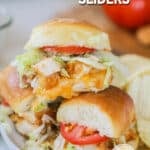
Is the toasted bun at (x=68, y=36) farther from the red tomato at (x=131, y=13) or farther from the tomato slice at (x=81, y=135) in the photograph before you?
the red tomato at (x=131, y=13)

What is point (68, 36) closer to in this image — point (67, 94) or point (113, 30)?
point (67, 94)

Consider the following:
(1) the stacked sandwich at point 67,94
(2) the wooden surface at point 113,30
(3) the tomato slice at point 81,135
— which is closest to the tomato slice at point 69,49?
(1) the stacked sandwich at point 67,94

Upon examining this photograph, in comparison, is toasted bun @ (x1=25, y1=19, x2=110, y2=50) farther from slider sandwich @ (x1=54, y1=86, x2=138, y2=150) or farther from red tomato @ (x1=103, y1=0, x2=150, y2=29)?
red tomato @ (x1=103, y1=0, x2=150, y2=29)

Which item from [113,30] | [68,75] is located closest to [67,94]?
[68,75]

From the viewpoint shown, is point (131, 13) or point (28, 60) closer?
point (28, 60)

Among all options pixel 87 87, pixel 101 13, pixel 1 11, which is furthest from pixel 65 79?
pixel 101 13

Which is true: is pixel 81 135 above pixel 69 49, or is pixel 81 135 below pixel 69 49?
below
